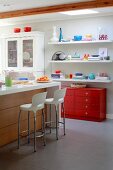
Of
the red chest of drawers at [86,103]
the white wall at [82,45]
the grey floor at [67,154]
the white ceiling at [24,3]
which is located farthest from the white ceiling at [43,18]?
the grey floor at [67,154]

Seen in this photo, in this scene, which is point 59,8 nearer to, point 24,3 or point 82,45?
point 24,3

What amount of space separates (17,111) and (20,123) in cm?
24

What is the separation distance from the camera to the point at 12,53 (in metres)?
7.55

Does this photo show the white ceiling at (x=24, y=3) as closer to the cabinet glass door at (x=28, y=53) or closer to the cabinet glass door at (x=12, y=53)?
the cabinet glass door at (x=28, y=53)

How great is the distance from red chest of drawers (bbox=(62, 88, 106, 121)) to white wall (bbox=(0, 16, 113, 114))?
0.39 m

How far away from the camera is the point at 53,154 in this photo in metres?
4.00

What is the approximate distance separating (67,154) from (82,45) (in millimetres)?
3418

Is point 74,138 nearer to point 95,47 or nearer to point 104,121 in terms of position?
point 104,121

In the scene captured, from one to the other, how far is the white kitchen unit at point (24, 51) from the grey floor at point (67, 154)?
2.58 m

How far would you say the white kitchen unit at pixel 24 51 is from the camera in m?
7.05

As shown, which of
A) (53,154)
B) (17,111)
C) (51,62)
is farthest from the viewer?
(51,62)

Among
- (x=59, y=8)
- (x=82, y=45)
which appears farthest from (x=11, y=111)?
(x=82, y=45)

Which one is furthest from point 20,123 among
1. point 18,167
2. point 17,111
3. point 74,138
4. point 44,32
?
point 44,32

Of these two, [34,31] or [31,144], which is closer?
[31,144]
